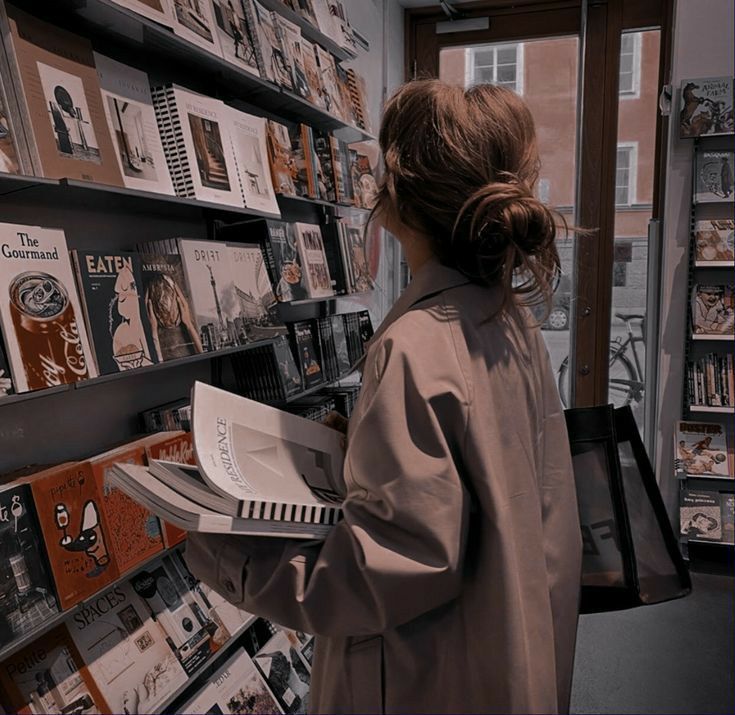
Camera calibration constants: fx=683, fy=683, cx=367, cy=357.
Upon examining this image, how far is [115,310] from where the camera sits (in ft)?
5.06

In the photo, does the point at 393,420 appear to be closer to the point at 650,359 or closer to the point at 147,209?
the point at 147,209

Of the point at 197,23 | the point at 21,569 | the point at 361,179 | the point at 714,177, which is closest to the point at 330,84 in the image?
the point at 361,179

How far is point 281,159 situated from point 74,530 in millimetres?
1370

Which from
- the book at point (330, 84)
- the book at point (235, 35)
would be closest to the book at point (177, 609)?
the book at point (235, 35)

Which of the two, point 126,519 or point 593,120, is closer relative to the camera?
point 126,519

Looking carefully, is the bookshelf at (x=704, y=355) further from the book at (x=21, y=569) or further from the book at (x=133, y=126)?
the book at (x=21, y=569)

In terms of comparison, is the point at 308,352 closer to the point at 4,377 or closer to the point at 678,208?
the point at 4,377

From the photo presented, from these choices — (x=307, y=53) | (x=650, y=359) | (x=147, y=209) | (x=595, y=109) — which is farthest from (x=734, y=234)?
(x=147, y=209)

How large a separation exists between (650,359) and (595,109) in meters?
1.38

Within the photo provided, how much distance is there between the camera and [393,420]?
2.63ft

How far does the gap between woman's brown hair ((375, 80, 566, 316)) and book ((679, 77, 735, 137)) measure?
9.02ft

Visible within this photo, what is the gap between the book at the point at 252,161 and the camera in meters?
2.04

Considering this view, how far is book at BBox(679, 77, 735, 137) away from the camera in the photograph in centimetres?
320

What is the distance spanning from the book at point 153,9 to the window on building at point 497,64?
2.60 meters
